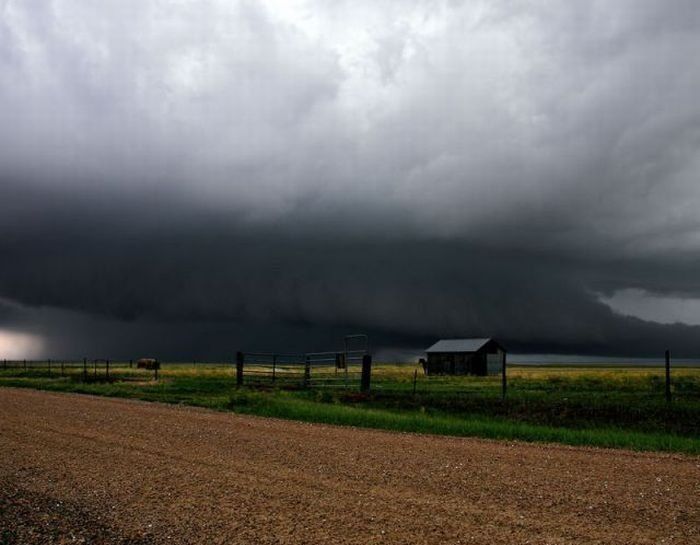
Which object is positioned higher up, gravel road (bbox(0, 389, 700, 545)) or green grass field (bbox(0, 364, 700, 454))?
gravel road (bbox(0, 389, 700, 545))

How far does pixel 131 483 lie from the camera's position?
→ 10539 mm

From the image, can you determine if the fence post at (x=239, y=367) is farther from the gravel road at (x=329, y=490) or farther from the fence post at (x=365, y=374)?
the gravel road at (x=329, y=490)

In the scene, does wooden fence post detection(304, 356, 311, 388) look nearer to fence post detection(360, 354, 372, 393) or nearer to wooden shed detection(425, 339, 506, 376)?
fence post detection(360, 354, 372, 393)

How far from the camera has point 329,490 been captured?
10148mm

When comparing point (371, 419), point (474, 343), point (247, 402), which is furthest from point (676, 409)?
point (474, 343)

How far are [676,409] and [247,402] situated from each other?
15604mm

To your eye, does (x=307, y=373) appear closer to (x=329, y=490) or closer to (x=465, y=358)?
(x=329, y=490)

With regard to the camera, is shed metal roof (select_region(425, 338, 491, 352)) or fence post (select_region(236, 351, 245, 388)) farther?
shed metal roof (select_region(425, 338, 491, 352))

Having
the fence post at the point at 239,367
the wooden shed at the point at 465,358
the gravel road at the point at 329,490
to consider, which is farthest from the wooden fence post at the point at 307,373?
the wooden shed at the point at 465,358

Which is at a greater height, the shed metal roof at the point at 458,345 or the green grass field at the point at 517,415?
the shed metal roof at the point at 458,345

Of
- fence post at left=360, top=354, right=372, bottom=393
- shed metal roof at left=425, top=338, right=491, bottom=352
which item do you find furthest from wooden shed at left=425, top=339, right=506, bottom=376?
fence post at left=360, top=354, right=372, bottom=393

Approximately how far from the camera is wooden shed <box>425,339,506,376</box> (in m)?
81.6

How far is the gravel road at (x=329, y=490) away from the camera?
7.98 m

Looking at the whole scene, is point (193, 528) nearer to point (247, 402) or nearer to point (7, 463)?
point (7, 463)
